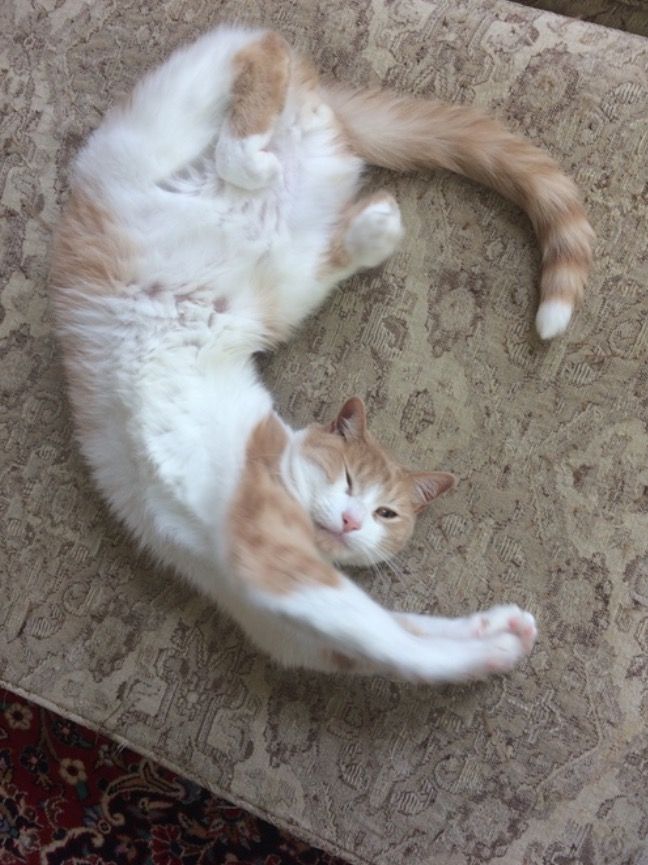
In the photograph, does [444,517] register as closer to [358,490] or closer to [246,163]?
[358,490]

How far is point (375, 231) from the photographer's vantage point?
4.41 feet

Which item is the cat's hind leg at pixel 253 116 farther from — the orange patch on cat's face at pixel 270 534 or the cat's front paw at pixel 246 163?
the orange patch on cat's face at pixel 270 534

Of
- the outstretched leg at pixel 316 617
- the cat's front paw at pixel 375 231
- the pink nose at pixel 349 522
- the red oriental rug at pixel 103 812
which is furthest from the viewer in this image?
the red oriental rug at pixel 103 812

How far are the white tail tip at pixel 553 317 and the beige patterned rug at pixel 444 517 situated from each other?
49 mm

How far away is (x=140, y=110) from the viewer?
135cm

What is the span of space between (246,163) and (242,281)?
20cm

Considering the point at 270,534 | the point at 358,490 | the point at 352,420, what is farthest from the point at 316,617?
the point at 352,420

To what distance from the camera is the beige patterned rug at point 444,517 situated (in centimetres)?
128

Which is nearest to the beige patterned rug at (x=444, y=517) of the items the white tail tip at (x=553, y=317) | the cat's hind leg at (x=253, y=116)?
the white tail tip at (x=553, y=317)

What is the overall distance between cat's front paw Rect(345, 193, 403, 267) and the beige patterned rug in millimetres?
57

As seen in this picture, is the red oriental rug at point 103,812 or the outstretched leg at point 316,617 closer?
the outstretched leg at point 316,617

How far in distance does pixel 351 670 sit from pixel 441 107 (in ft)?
3.31

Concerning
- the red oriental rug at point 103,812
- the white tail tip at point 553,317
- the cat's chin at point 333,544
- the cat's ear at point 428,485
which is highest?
the white tail tip at point 553,317

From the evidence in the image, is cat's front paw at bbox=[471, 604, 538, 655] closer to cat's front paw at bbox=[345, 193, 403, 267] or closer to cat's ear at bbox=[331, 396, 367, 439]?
cat's ear at bbox=[331, 396, 367, 439]
